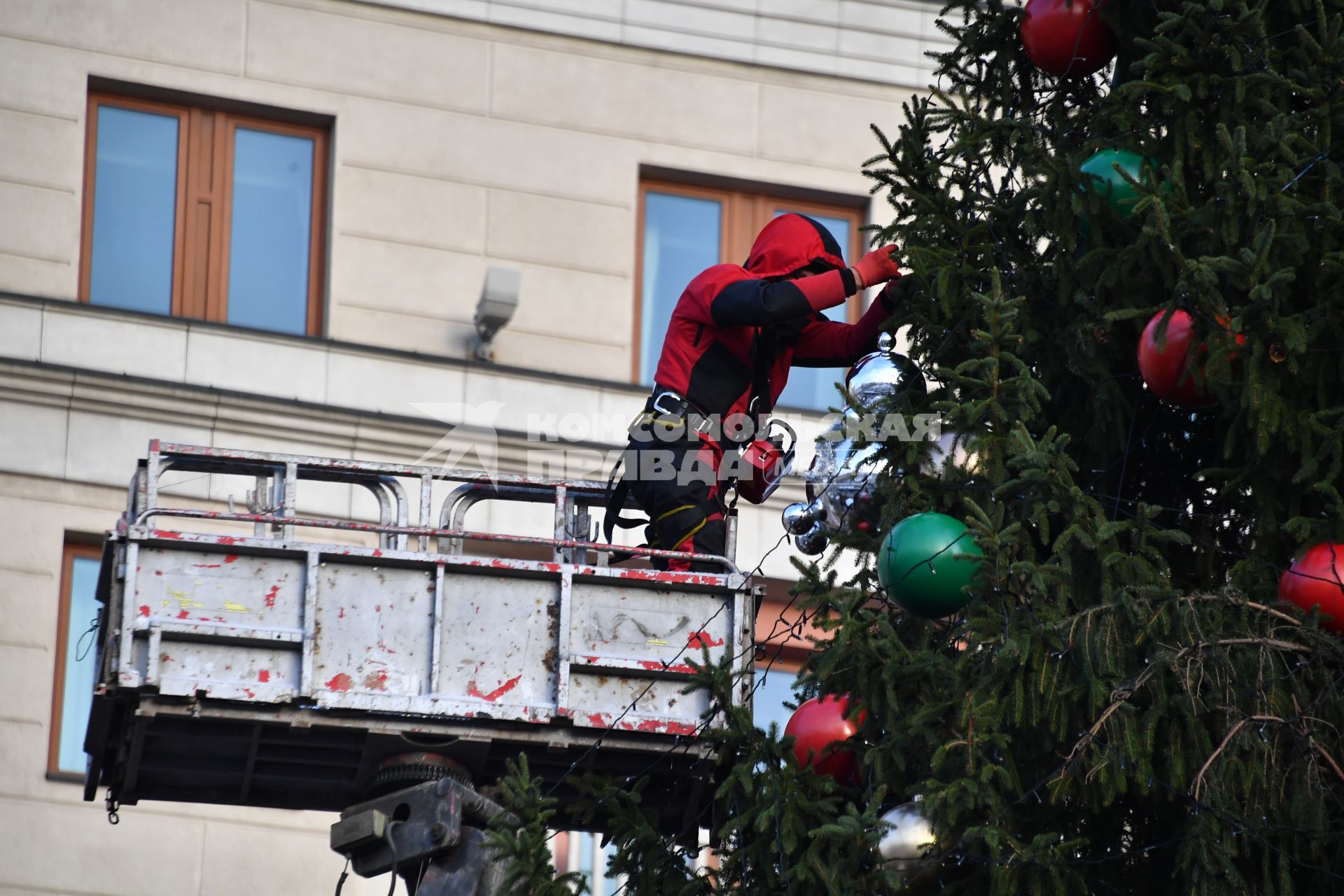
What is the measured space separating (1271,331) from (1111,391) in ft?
2.69

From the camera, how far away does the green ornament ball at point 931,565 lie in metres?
8.67

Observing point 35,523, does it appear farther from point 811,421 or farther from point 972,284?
point 972,284

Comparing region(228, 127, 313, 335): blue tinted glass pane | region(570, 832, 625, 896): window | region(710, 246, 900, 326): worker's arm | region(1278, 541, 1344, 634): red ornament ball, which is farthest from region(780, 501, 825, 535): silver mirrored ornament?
region(228, 127, 313, 335): blue tinted glass pane

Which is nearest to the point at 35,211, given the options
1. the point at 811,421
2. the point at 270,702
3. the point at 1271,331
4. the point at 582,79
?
the point at 582,79

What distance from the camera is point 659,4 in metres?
18.6

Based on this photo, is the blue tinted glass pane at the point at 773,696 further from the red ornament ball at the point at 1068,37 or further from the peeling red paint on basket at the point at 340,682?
the red ornament ball at the point at 1068,37

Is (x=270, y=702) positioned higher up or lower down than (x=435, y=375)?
lower down

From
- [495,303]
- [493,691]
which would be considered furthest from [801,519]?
[495,303]

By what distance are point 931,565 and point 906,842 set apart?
93 centimetres

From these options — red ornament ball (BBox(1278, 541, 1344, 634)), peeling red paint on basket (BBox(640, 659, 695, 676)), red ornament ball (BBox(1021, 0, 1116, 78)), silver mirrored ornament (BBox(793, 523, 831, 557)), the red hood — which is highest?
red ornament ball (BBox(1021, 0, 1116, 78))

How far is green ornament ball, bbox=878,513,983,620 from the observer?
8672 mm

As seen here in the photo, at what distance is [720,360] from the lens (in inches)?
428

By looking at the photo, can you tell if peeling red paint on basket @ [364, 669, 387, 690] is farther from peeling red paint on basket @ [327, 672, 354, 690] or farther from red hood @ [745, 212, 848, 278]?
red hood @ [745, 212, 848, 278]

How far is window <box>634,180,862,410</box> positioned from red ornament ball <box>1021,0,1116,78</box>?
27.8ft
